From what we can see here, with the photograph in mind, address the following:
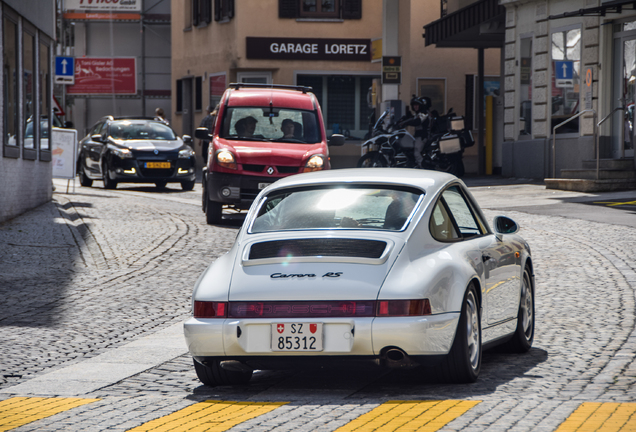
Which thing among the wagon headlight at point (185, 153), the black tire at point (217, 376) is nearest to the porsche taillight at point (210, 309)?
the black tire at point (217, 376)

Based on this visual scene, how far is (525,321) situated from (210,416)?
2.79 metres

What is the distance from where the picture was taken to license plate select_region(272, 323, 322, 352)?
5660 millimetres

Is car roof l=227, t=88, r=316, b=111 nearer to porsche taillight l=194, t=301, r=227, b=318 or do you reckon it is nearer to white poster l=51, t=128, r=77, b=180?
white poster l=51, t=128, r=77, b=180

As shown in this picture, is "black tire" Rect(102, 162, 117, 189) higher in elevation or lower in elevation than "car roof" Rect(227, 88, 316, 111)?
lower

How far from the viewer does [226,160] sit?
16.2 meters

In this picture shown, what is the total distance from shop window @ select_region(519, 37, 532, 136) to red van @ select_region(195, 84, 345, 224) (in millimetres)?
9915

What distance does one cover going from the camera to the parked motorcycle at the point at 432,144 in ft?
84.0

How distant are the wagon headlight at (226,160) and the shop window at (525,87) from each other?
40.1 feet

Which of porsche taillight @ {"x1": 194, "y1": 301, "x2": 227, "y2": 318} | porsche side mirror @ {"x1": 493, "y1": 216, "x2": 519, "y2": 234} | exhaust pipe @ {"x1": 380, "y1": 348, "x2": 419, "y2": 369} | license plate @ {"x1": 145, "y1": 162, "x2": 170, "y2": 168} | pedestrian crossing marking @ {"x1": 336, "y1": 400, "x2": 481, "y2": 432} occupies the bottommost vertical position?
pedestrian crossing marking @ {"x1": 336, "y1": 400, "x2": 481, "y2": 432}

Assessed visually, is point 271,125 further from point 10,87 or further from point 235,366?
point 235,366

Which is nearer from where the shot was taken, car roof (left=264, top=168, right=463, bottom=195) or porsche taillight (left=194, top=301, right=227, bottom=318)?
porsche taillight (left=194, top=301, right=227, bottom=318)

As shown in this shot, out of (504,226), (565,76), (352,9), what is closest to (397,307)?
(504,226)

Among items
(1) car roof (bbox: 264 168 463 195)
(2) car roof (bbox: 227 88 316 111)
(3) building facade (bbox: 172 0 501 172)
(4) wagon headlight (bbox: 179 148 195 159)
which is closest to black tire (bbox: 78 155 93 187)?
(4) wagon headlight (bbox: 179 148 195 159)

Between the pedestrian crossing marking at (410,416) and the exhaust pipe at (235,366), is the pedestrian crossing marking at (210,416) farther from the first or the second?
the pedestrian crossing marking at (410,416)
